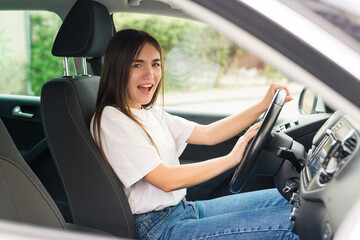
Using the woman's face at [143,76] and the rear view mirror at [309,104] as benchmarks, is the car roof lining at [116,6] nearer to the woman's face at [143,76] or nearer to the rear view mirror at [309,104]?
the woman's face at [143,76]

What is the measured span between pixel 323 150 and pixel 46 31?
15.2 ft

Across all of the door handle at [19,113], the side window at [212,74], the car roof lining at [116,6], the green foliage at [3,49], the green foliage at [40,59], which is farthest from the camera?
the green foliage at [3,49]

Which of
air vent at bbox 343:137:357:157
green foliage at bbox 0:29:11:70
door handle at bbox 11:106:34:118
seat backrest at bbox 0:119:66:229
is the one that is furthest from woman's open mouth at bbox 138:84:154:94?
green foliage at bbox 0:29:11:70

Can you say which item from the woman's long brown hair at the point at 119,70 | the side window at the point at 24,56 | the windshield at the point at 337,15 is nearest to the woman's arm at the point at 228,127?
the woman's long brown hair at the point at 119,70

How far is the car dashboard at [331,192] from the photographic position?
3.13 feet

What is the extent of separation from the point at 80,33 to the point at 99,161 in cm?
53

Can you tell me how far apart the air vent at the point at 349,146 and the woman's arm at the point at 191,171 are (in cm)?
51

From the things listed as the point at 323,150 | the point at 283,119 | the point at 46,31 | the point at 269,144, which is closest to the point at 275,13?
the point at 323,150

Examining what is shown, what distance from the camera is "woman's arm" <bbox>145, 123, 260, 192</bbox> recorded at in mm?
1539

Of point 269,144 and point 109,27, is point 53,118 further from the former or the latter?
point 269,144

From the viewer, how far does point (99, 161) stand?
1.57m

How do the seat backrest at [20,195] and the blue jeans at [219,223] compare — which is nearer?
the seat backrest at [20,195]

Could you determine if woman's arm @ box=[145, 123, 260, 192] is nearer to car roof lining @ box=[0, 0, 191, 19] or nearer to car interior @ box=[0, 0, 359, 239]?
car interior @ box=[0, 0, 359, 239]

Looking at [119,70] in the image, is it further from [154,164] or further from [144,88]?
[154,164]
